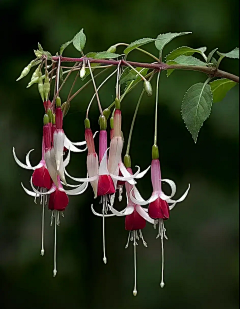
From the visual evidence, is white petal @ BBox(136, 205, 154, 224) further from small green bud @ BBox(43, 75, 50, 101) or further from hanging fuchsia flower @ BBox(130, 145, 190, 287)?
small green bud @ BBox(43, 75, 50, 101)

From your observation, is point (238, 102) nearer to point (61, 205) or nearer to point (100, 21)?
point (100, 21)

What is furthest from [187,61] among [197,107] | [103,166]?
[103,166]

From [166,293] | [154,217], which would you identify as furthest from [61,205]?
[166,293]

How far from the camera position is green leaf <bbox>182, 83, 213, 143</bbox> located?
30.5 inches

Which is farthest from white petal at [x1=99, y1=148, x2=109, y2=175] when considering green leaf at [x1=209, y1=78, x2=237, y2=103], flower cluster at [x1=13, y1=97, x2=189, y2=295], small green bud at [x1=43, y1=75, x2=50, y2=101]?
green leaf at [x1=209, y1=78, x2=237, y2=103]

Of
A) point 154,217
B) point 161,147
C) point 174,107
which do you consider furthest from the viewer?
point 161,147

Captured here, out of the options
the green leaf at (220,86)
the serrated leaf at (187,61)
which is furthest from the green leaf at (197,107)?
the green leaf at (220,86)

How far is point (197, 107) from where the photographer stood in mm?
782

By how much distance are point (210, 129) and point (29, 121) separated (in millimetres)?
677

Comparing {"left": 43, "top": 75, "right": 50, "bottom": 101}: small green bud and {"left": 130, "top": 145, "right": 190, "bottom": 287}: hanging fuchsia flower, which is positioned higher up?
{"left": 43, "top": 75, "right": 50, "bottom": 101}: small green bud

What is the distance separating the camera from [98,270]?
6.99 ft

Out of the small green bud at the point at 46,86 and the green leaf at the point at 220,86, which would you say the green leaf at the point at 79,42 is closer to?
the small green bud at the point at 46,86

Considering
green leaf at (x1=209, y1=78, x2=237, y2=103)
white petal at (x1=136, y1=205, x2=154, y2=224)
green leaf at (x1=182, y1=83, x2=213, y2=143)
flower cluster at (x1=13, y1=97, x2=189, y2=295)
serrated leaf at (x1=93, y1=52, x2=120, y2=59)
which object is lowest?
white petal at (x1=136, y1=205, x2=154, y2=224)

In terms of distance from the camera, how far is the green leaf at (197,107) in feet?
2.54
